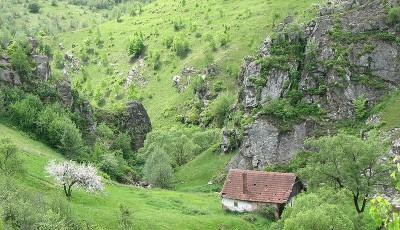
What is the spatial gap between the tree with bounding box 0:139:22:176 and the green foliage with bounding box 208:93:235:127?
68627 mm

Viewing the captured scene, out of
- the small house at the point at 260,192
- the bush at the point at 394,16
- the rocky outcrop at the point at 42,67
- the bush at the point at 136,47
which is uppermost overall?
the bush at the point at 394,16

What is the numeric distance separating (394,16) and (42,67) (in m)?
60.1

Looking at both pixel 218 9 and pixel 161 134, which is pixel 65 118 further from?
pixel 218 9

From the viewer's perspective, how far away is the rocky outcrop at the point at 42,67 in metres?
99.8

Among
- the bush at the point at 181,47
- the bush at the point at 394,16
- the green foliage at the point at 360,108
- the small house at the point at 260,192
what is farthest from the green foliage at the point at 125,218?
the bush at the point at 181,47

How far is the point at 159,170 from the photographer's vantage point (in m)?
87.2

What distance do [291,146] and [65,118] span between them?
3611cm

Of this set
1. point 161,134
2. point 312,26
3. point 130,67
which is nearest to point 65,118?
point 161,134

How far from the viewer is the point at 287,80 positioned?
91.4 meters

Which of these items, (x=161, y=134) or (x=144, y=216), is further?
(x=161, y=134)

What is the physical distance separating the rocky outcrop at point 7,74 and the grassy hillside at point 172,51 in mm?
51161

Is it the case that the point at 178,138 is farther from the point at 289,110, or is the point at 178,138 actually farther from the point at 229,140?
the point at 289,110

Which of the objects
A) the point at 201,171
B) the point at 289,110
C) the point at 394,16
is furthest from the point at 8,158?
the point at 394,16

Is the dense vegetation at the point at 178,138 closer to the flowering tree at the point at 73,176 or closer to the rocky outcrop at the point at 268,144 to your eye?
the flowering tree at the point at 73,176
